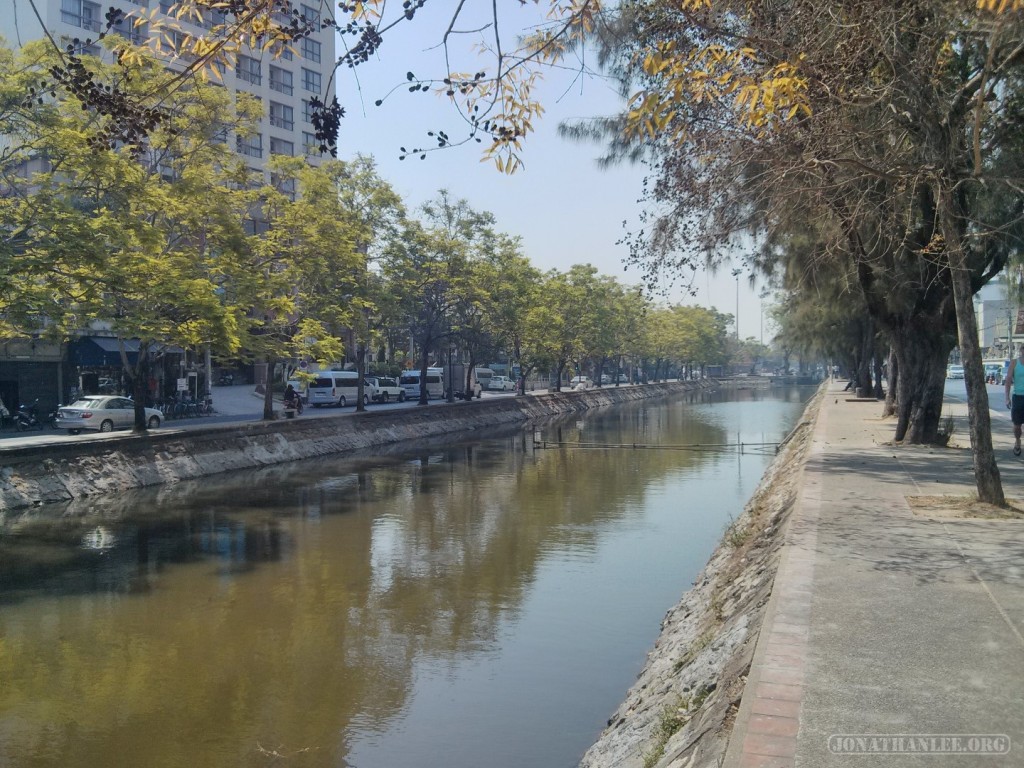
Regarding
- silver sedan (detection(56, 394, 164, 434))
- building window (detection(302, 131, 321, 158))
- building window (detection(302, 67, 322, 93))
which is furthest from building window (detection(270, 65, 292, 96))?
silver sedan (detection(56, 394, 164, 434))

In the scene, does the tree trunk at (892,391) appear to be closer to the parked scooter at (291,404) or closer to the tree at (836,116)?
the tree at (836,116)

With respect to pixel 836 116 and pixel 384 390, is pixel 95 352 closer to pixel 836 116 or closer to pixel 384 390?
pixel 384 390

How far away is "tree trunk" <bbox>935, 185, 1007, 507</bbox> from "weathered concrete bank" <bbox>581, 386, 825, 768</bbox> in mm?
2500

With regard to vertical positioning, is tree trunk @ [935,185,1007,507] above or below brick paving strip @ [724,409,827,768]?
above

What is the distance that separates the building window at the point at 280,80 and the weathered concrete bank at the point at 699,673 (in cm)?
5709

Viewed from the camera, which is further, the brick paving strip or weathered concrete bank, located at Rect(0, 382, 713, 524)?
weathered concrete bank, located at Rect(0, 382, 713, 524)

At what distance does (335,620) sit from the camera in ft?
41.1

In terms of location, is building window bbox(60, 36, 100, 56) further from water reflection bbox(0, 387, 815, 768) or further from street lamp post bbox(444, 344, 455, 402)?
street lamp post bbox(444, 344, 455, 402)

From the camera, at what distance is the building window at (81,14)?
1778 inches

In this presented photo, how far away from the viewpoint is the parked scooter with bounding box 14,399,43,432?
33.1 metres

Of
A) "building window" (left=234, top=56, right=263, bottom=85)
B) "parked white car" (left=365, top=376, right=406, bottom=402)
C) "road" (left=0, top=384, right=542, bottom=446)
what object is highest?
"building window" (left=234, top=56, right=263, bottom=85)

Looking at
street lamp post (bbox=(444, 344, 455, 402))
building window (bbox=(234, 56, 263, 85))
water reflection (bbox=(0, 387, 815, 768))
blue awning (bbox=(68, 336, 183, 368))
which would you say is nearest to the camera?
water reflection (bbox=(0, 387, 815, 768))

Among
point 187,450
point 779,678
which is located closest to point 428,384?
point 187,450

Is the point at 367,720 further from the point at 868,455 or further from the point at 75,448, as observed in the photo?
the point at 75,448
